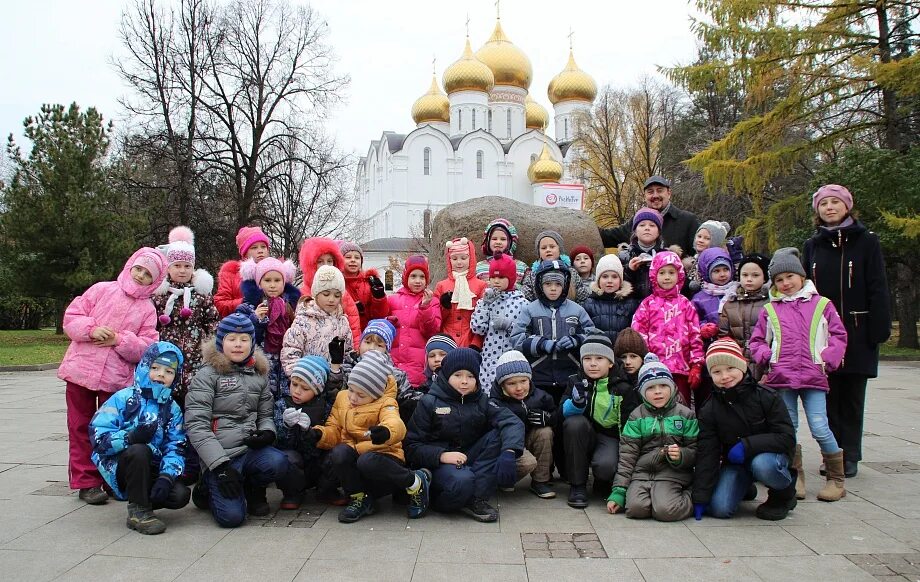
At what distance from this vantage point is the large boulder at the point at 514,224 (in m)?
7.30

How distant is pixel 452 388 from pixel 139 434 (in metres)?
1.95

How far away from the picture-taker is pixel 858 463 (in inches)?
216

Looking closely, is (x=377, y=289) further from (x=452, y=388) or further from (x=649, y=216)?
(x=649, y=216)

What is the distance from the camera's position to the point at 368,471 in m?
4.02

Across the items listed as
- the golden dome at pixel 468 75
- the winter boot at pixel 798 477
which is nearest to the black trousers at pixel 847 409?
the winter boot at pixel 798 477

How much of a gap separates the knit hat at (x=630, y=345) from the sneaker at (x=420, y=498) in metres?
1.61

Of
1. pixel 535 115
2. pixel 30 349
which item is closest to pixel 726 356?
pixel 30 349

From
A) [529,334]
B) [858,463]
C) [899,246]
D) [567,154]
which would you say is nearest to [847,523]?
[858,463]

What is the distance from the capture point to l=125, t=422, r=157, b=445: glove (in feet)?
13.2

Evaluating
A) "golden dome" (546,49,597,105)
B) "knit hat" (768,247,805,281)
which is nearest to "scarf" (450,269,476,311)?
"knit hat" (768,247,805,281)

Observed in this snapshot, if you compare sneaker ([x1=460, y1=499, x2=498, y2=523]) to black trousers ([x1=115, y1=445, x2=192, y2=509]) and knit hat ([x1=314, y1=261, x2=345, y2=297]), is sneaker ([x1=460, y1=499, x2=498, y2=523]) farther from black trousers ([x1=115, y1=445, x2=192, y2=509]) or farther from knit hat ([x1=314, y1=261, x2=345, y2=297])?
knit hat ([x1=314, y1=261, x2=345, y2=297])

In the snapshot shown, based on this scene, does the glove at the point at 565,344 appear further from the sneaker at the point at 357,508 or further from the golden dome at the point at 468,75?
the golden dome at the point at 468,75

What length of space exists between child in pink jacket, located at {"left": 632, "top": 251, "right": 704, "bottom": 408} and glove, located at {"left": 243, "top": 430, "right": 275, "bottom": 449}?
2726 mm

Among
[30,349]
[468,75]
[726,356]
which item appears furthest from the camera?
[468,75]
